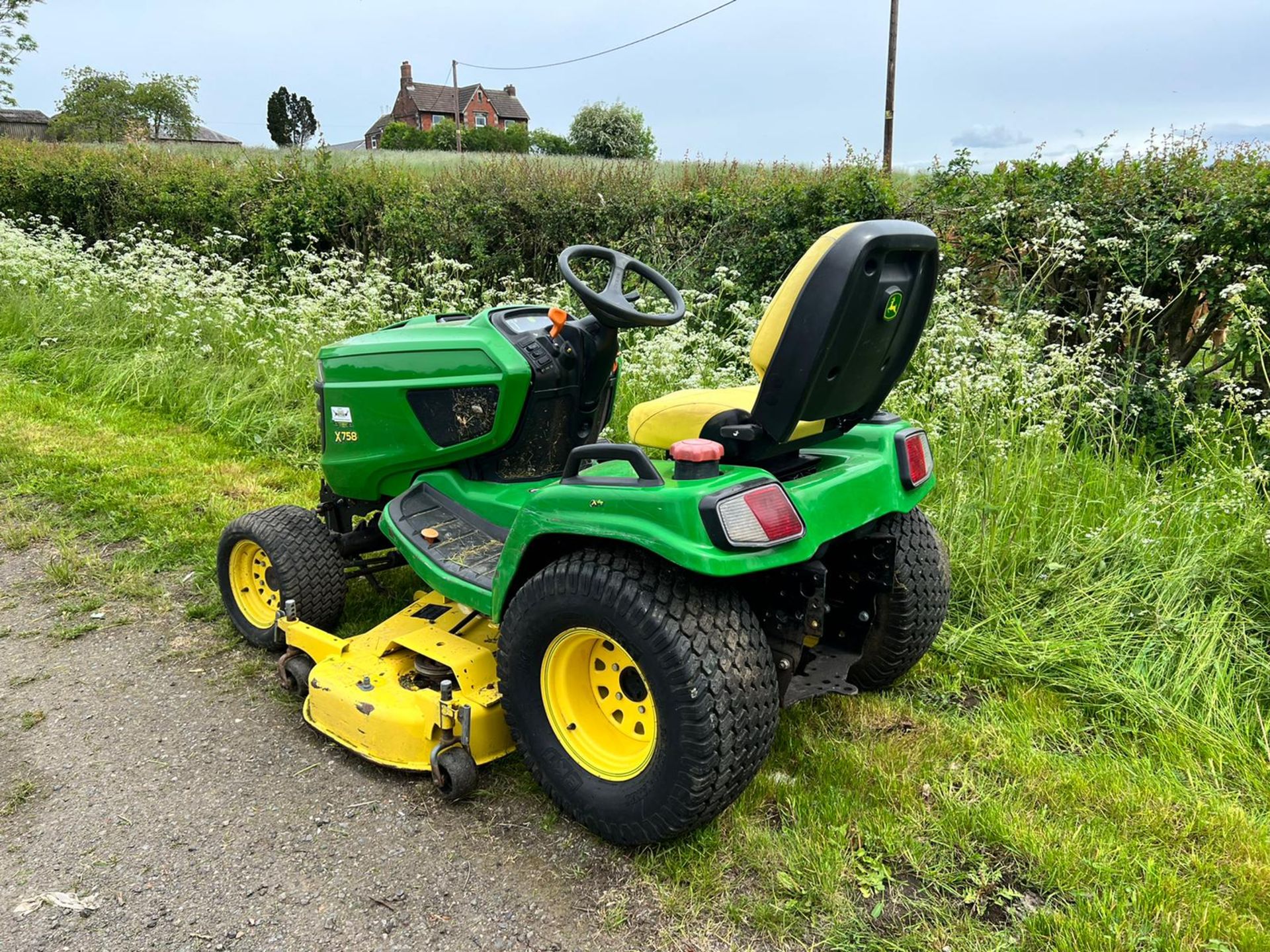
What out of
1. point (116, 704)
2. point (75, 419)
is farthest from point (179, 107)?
point (116, 704)

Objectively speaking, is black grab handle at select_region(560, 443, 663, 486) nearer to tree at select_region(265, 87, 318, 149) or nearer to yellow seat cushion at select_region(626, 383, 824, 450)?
yellow seat cushion at select_region(626, 383, 824, 450)

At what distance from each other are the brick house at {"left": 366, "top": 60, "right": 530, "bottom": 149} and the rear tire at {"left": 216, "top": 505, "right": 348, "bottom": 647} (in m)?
72.2

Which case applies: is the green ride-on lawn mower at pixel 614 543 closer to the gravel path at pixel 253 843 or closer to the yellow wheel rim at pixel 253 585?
the yellow wheel rim at pixel 253 585

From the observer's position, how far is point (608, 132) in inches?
1628

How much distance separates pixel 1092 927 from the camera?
1.94 m

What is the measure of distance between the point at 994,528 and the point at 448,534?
2140 mm

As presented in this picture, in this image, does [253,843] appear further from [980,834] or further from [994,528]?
[994,528]

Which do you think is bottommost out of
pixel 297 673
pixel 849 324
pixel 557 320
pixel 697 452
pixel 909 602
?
pixel 297 673

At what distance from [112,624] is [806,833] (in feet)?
9.33

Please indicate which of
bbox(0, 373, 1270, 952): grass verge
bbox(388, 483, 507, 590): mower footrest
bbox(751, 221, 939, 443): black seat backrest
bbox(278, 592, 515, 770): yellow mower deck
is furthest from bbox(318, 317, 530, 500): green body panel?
bbox(0, 373, 1270, 952): grass verge

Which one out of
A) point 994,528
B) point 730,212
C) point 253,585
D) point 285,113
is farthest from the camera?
point 285,113

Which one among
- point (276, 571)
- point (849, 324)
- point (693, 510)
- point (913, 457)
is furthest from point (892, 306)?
point (276, 571)

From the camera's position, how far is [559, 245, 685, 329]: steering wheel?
105 inches

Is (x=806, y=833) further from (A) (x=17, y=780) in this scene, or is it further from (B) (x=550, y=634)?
(A) (x=17, y=780)
